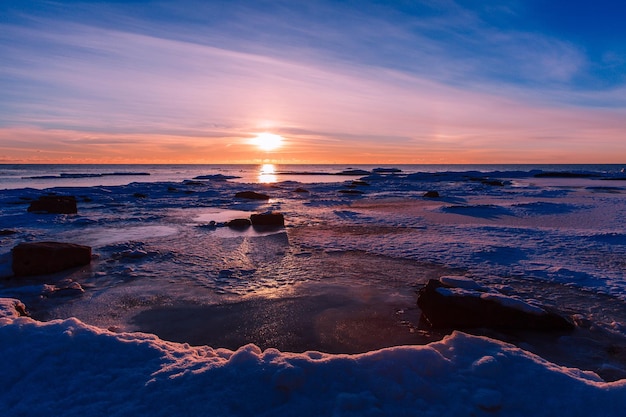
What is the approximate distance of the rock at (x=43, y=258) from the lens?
7.76m

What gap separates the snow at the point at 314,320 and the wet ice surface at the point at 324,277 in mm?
45

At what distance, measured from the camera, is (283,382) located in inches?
134

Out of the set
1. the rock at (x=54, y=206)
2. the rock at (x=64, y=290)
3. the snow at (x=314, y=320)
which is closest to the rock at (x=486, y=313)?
the snow at (x=314, y=320)

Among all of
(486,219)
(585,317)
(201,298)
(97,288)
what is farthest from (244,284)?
(486,219)

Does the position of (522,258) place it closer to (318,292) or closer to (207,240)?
(318,292)

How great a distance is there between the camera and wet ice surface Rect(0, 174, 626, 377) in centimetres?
517

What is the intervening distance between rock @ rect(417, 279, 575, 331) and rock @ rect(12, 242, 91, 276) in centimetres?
739

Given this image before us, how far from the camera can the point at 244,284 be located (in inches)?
287

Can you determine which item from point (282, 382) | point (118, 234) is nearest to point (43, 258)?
point (118, 234)

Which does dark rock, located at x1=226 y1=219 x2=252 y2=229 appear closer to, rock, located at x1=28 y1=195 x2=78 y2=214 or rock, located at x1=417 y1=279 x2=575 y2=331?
rock, located at x1=28 y1=195 x2=78 y2=214

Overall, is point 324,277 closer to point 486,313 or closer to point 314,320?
point 314,320

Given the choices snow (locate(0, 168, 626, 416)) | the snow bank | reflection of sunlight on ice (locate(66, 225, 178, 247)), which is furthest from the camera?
reflection of sunlight on ice (locate(66, 225, 178, 247))

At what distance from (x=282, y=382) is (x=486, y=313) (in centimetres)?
344

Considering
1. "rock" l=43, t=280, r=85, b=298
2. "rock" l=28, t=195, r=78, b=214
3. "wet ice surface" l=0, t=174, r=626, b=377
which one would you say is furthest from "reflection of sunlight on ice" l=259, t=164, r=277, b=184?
"rock" l=43, t=280, r=85, b=298
